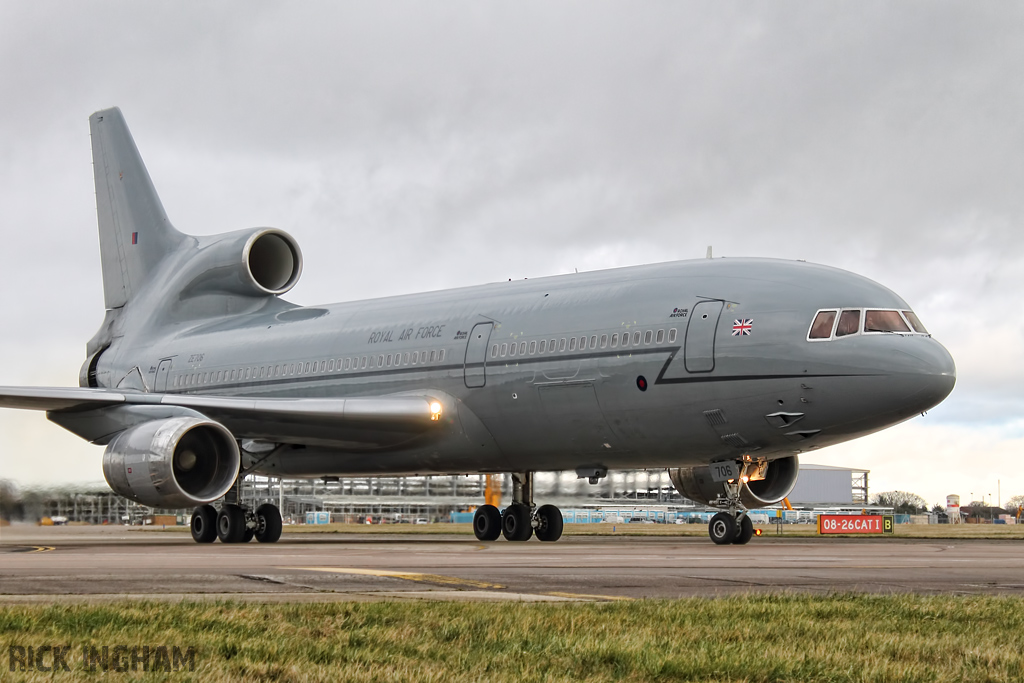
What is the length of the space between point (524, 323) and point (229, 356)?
8.37 meters

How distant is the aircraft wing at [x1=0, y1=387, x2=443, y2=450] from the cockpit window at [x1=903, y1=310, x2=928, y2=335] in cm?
777

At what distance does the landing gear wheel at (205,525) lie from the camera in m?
22.2

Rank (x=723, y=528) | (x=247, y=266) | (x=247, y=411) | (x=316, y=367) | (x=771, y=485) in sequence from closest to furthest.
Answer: (x=723, y=528)
(x=771, y=485)
(x=247, y=411)
(x=316, y=367)
(x=247, y=266)

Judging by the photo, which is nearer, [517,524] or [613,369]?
[613,369]

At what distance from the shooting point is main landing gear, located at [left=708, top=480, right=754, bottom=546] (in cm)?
1680

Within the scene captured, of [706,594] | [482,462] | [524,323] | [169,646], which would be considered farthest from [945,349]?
[169,646]

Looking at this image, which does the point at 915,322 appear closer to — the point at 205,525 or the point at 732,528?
the point at 732,528

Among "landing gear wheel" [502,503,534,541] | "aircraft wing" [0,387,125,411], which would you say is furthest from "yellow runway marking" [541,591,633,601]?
"landing gear wheel" [502,503,534,541]

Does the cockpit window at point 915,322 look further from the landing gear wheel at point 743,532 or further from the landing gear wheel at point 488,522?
the landing gear wheel at point 488,522

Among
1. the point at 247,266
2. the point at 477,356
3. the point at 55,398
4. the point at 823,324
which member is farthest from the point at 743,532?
the point at 247,266

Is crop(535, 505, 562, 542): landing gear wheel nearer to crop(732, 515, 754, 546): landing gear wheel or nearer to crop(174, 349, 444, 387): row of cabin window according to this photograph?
crop(174, 349, 444, 387): row of cabin window

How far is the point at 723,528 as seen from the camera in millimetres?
16938

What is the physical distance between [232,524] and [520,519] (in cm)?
531

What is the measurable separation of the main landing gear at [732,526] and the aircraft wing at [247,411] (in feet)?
17.8
